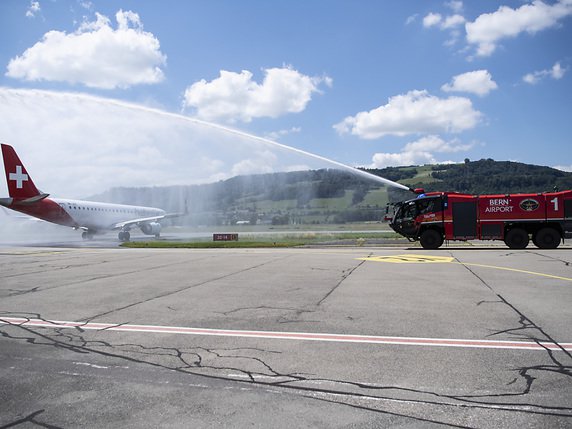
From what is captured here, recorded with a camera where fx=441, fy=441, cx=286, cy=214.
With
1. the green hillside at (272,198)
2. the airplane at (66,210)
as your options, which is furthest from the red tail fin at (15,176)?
the green hillside at (272,198)

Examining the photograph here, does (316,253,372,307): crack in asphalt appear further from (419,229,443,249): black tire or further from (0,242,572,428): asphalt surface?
(419,229,443,249): black tire

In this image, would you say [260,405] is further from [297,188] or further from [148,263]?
[297,188]

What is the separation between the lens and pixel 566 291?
10250mm

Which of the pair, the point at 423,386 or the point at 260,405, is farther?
the point at 423,386

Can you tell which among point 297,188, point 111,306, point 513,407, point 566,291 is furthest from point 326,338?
point 297,188

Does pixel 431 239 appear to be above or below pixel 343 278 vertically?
above

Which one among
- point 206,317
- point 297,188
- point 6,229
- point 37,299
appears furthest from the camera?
point 297,188

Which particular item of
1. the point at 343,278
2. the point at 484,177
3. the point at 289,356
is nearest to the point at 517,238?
the point at 343,278

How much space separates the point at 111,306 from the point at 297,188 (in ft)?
161

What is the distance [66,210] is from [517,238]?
3704 centimetres

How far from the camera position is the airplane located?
119 feet

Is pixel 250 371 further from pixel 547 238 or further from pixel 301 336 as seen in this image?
pixel 547 238

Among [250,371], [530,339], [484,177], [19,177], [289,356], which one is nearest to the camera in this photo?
[250,371]

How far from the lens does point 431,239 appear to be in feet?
84.6
